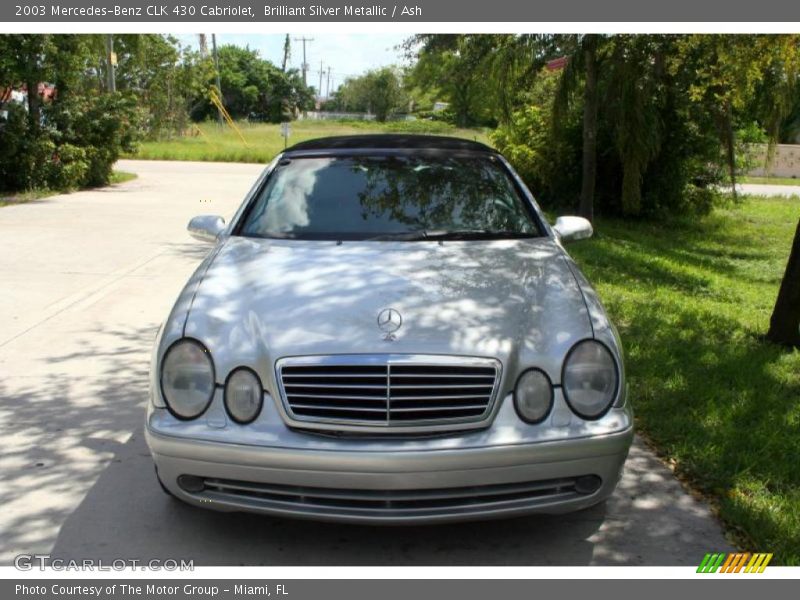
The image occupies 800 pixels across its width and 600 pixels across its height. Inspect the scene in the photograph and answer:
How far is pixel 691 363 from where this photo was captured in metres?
6.13

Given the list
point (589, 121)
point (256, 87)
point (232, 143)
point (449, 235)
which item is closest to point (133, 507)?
point (449, 235)

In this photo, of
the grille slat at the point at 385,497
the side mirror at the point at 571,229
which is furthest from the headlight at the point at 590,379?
the side mirror at the point at 571,229

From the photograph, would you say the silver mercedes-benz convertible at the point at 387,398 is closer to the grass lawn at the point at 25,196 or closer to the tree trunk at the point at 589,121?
the tree trunk at the point at 589,121

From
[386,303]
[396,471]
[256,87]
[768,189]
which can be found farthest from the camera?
[256,87]

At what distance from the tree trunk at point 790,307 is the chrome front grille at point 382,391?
440 centimetres

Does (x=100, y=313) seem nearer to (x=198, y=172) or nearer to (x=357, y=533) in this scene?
(x=357, y=533)

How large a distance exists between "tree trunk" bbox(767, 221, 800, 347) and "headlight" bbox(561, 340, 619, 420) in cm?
394

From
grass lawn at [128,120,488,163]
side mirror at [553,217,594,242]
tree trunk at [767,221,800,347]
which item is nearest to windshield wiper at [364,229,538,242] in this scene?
side mirror at [553,217,594,242]

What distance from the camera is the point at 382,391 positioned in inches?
129

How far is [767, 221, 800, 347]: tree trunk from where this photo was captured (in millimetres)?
6797

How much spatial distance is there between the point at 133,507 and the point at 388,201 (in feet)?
6.72

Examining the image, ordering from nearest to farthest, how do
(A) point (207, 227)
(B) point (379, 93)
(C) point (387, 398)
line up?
1. (C) point (387, 398)
2. (A) point (207, 227)
3. (B) point (379, 93)

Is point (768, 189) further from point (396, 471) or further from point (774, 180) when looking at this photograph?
point (396, 471)

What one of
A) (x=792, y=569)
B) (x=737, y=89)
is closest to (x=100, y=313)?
(x=792, y=569)
